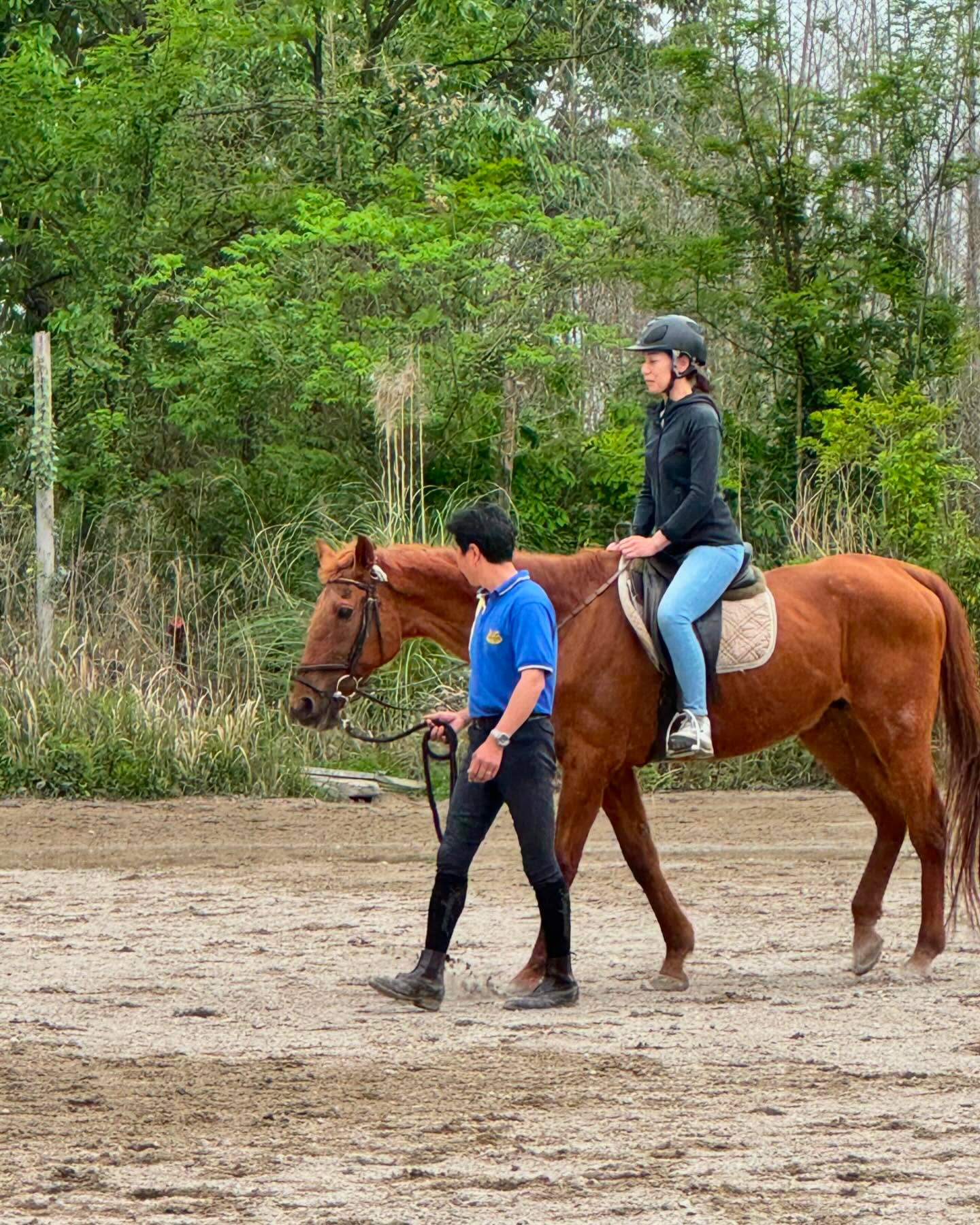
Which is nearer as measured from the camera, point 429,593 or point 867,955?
point 429,593

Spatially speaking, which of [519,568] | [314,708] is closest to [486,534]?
[519,568]

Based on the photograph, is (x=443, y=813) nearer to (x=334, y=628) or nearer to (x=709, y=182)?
(x=334, y=628)

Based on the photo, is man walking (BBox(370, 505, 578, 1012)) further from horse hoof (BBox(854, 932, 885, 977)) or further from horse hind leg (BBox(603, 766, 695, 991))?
horse hoof (BBox(854, 932, 885, 977))

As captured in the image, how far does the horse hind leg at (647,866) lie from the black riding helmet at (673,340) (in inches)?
69.6

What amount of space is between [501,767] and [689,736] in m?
0.93

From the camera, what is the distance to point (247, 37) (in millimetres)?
19109

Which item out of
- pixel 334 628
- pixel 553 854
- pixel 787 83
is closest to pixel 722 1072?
pixel 553 854

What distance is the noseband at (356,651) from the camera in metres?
8.16

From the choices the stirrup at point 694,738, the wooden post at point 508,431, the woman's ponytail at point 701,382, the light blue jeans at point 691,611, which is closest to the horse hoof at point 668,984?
the stirrup at point 694,738

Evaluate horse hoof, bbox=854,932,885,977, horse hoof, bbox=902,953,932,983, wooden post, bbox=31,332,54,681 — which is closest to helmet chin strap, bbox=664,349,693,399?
horse hoof, bbox=854,932,885,977

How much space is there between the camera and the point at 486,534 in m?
7.43

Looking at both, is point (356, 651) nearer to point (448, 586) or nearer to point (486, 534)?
point (448, 586)

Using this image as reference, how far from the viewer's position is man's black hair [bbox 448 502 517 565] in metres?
7.43

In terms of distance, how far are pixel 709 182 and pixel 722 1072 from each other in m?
13.6
